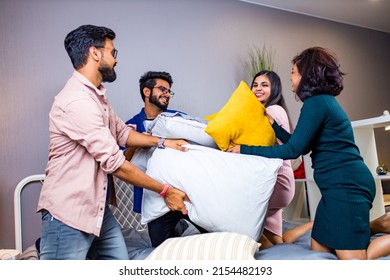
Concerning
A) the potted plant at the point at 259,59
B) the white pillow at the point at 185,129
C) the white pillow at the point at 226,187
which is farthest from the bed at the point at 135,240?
the potted plant at the point at 259,59

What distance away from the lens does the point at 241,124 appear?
0.96 metres

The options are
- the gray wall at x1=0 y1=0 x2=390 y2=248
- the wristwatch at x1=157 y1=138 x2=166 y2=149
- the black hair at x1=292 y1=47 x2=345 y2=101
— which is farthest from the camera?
the gray wall at x1=0 y1=0 x2=390 y2=248

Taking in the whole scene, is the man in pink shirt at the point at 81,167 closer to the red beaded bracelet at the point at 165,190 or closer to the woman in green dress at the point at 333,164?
the red beaded bracelet at the point at 165,190

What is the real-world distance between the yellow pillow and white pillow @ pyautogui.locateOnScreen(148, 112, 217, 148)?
4 centimetres

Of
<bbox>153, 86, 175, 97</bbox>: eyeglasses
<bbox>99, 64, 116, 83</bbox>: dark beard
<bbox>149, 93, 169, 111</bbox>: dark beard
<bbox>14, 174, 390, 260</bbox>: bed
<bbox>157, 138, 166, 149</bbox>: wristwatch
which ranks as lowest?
<bbox>14, 174, 390, 260</bbox>: bed

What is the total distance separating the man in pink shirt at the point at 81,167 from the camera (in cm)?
83

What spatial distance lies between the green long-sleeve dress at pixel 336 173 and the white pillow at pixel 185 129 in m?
0.24

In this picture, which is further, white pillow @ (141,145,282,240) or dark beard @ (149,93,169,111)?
dark beard @ (149,93,169,111)

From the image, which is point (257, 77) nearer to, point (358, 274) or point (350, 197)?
point (350, 197)

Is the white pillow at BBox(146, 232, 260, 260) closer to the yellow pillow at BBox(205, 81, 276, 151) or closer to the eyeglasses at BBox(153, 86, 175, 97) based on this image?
the yellow pillow at BBox(205, 81, 276, 151)

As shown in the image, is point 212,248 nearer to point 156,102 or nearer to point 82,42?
point 82,42

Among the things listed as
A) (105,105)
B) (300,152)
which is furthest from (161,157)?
(300,152)

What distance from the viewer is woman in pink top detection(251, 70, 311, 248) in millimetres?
1095

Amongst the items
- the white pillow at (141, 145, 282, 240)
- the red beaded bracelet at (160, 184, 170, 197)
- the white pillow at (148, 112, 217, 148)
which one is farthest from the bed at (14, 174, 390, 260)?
the white pillow at (148, 112, 217, 148)
